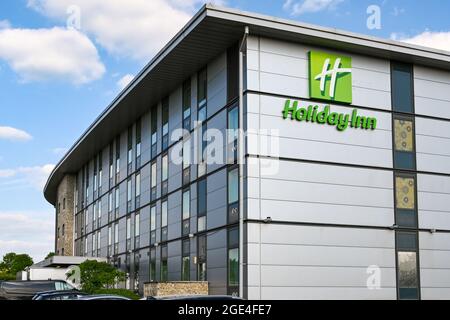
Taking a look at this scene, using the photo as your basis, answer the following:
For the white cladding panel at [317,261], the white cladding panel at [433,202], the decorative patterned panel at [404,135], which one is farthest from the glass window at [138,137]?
the white cladding panel at [433,202]

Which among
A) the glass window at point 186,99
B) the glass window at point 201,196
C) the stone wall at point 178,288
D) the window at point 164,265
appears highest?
the glass window at point 186,99

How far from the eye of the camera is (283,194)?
31.3 meters

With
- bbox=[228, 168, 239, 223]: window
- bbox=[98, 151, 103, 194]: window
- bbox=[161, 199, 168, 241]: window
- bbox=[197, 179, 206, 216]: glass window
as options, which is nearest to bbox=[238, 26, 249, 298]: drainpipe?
bbox=[228, 168, 239, 223]: window

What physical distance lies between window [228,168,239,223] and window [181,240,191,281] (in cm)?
671

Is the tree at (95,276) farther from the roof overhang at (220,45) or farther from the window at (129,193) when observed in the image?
the roof overhang at (220,45)

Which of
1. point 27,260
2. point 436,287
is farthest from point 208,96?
point 27,260

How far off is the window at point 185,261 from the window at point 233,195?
671 centimetres

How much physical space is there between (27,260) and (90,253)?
6285 centimetres

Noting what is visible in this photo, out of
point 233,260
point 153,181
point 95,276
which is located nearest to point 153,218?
point 153,181

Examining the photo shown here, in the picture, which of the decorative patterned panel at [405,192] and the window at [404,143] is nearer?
the decorative patterned panel at [405,192]

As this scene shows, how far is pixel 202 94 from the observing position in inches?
1474

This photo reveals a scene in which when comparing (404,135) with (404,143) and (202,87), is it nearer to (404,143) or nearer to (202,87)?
(404,143)

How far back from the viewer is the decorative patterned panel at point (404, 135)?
34.9 metres
